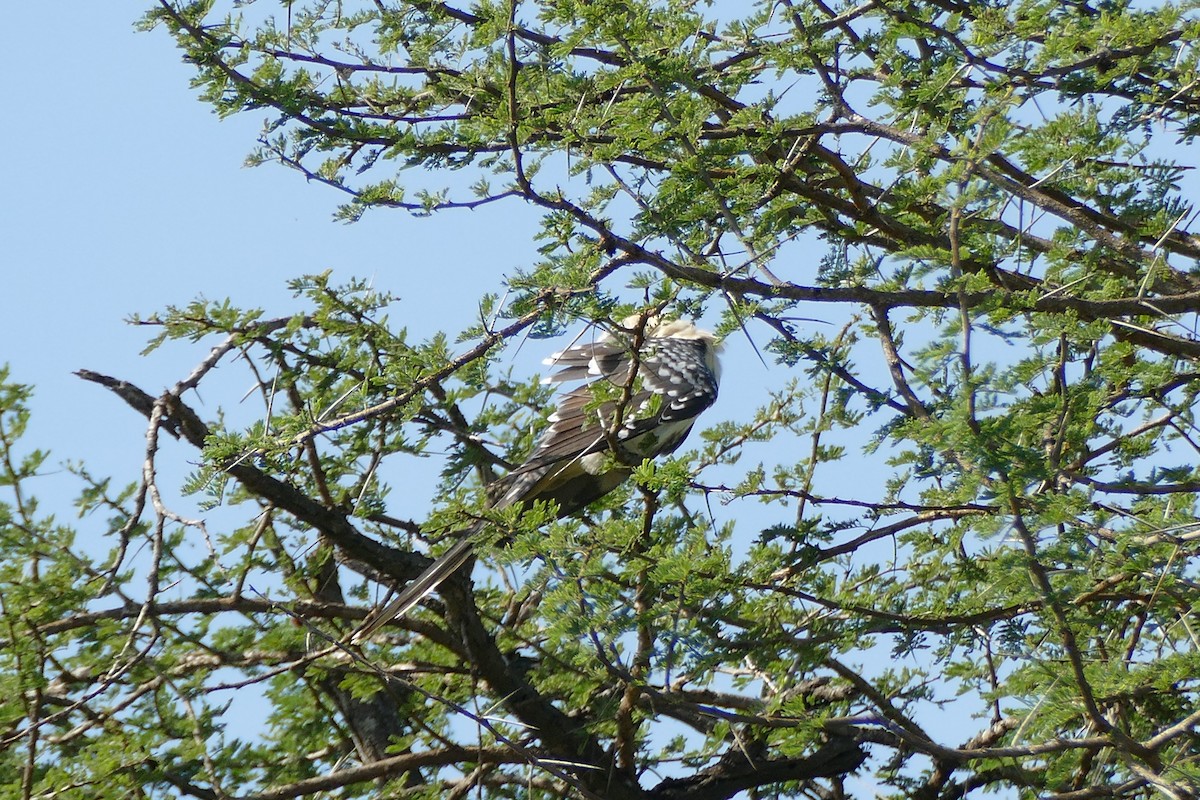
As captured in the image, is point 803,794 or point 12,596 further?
point 803,794

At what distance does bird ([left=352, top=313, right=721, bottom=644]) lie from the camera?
11.7 ft

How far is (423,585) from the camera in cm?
399

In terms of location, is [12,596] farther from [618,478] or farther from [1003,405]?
[1003,405]

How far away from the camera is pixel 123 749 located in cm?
381

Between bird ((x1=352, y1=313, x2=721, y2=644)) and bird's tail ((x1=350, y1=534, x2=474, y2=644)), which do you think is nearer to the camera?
bird ((x1=352, y1=313, x2=721, y2=644))

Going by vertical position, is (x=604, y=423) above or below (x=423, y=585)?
above

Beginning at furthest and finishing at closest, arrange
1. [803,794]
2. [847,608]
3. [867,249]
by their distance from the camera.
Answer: [803,794], [867,249], [847,608]

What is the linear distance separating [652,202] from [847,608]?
4.18 ft

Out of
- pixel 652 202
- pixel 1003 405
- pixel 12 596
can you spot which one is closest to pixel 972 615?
pixel 1003 405

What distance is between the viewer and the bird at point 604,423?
140 inches

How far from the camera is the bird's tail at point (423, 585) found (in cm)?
397

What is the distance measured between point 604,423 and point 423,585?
0.78m

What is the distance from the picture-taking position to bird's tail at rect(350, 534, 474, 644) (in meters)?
3.97

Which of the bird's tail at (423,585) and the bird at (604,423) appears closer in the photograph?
the bird at (604,423)
